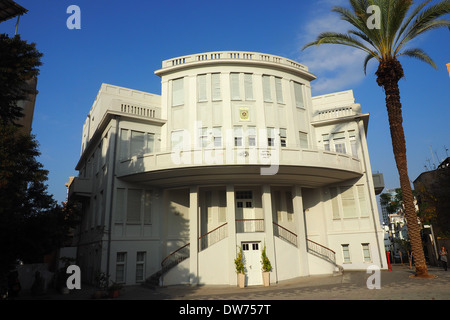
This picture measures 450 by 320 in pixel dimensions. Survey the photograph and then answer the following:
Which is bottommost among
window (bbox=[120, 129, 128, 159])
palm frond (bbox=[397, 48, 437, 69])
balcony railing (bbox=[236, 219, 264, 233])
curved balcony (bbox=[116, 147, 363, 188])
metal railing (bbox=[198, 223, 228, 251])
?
metal railing (bbox=[198, 223, 228, 251])

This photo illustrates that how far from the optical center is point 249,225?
20.6 metres

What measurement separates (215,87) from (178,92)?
9.30 ft

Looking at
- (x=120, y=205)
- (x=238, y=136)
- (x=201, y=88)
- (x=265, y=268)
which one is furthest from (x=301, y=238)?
(x=201, y=88)

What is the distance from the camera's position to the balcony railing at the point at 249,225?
795 inches

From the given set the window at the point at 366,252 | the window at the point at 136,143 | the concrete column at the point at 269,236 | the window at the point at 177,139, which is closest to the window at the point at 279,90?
the concrete column at the point at 269,236

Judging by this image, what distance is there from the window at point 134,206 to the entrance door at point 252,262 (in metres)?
7.33

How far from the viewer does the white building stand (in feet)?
61.2

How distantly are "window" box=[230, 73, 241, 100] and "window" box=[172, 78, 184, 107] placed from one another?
3674 mm

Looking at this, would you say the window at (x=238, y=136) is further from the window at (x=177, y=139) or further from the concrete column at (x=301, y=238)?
the concrete column at (x=301, y=238)

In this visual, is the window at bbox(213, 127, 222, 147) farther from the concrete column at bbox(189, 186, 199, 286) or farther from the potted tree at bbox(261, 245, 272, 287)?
the potted tree at bbox(261, 245, 272, 287)

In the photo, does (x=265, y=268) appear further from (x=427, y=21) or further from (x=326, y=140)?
(x=427, y=21)

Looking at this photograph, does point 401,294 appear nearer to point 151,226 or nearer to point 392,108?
point 392,108

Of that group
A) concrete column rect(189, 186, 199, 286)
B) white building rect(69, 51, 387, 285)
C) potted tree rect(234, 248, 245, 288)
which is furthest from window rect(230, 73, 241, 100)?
potted tree rect(234, 248, 245, 288)

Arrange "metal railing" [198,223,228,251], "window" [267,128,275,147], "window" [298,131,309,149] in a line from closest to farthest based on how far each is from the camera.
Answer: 1. "metal railing" [198,223,228,251]
2. "window" [267,128,275,147]
3. "window" [298,131,309,149]
